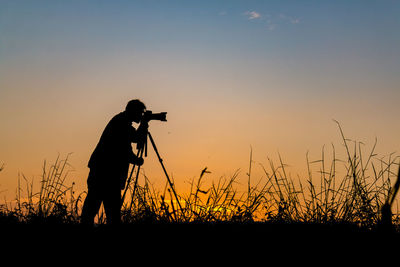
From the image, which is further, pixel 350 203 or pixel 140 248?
pixel 350 203

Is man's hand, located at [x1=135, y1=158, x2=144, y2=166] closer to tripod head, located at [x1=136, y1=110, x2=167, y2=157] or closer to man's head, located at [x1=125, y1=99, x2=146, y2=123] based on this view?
tripod head, located at [x1=136, y1=110, x2=167, y2=157]

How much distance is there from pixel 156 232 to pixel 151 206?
0.70 meters

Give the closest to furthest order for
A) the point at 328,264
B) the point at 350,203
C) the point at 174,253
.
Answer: the point at 328,264 → the point at 174,253 → the point at 350,203

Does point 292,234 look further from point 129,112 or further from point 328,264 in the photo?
point 129,112

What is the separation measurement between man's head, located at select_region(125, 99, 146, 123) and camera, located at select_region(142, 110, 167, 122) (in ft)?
0.24

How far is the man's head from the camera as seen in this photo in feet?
17.5


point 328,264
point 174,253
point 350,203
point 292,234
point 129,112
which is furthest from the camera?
point 129,112

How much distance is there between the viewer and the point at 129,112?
533 cm

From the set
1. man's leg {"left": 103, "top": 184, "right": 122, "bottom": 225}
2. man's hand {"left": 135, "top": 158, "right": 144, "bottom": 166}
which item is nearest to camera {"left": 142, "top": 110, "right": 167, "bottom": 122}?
man's hand {"left": 135, "top": 158, "right": 144, "bottom": 166}

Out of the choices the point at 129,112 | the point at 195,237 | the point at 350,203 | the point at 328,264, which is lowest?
the point at 328,264

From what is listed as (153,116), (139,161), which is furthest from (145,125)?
(139,161)

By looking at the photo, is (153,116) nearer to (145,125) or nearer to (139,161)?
(145,125)

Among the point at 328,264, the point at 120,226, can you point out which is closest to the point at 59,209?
the point at 120,226

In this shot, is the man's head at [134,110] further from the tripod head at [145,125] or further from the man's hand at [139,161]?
the man's hand at [139,161]
